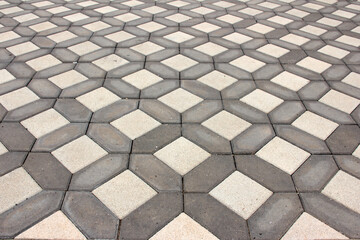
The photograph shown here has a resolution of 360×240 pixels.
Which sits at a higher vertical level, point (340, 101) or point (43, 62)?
point (340, 101)

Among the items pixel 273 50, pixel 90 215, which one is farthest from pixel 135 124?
pixel 273 50

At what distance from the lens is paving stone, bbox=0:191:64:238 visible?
5.49ft

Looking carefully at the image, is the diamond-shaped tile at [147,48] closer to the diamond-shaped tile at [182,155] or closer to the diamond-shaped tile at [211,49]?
the diamond-shaped tile at [211,49]

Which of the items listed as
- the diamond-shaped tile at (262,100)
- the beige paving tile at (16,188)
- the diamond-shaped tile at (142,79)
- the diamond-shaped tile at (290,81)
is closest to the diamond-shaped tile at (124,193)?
the beige paving tile at (16,188)

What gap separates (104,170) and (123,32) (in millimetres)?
2366

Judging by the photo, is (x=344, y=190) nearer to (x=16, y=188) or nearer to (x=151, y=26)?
(x=16, y=188)

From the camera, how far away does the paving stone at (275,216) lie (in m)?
1.67

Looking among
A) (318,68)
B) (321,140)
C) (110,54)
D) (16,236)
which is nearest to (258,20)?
(318,68)

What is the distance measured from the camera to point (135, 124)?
2.41 metres

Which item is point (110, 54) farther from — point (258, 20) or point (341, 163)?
point (341, 163)

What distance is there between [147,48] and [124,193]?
6.79 feet

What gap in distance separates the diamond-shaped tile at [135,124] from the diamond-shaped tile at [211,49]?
132 centimetres

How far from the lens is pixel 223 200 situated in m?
1.84

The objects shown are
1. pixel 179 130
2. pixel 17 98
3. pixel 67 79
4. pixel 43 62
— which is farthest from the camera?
pixel 43 62
